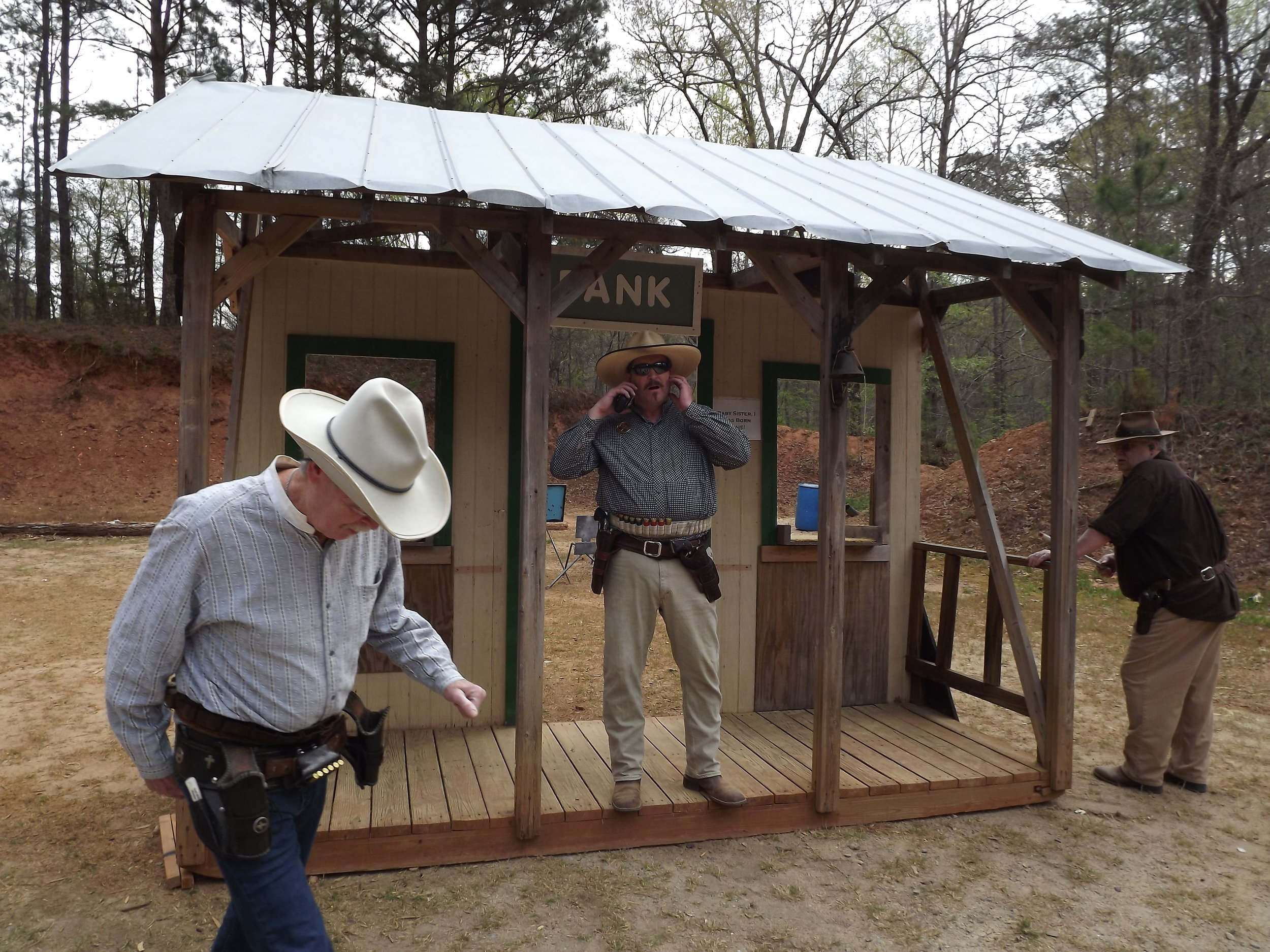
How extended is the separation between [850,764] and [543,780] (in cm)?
150

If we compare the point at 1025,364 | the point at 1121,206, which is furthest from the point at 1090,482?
the point at 1025,364

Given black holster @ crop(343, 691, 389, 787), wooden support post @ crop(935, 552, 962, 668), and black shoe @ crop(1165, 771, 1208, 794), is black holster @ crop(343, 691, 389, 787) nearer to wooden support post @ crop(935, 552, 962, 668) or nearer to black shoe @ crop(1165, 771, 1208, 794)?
wooden support post @ crop(935, 552, 962, 668)

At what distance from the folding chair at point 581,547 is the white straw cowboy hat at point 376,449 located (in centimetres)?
508

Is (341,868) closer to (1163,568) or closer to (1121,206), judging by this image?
(1163,568)

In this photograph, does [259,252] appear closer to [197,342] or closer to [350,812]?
[197,342]

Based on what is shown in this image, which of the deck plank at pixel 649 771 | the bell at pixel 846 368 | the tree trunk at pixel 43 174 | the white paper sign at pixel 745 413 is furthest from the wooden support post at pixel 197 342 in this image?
the tree trunk at pixel 43 174

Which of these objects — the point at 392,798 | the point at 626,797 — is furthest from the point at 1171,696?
the point at 392,798

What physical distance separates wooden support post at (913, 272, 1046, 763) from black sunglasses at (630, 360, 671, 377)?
178 centimetres

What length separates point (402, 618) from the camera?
2.29m

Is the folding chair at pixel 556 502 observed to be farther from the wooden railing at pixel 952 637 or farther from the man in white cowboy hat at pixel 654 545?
the man in white cowboy hat at pixel 654 545

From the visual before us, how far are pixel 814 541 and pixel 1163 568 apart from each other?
6.08 ft

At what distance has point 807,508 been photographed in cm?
629

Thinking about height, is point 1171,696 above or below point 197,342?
below

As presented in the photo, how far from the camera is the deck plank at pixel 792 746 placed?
4.20m
